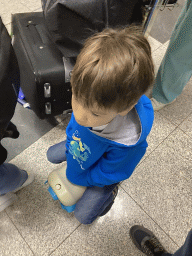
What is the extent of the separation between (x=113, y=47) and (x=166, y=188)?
47.1 inches

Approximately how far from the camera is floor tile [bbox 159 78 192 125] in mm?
1743

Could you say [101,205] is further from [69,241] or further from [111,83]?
[111,83]

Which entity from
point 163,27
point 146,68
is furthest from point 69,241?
point 163,27

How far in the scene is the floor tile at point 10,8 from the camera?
6.92ft

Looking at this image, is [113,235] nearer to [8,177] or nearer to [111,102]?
[8,177]

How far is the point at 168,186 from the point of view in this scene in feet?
4.76

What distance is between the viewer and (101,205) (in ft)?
3.49

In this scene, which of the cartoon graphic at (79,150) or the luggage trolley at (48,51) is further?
the luggage trolley at (48,51)

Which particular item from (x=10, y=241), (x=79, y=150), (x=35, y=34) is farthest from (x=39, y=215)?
(x=35, y=34)

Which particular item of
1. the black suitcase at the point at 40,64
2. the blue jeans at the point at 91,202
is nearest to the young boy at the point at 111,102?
the blue jeans at the point at 91,202

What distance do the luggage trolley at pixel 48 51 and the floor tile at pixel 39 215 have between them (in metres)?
0.40

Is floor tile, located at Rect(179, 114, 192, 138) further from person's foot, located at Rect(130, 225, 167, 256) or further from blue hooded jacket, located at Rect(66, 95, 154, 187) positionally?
blue hooded jacket, located at Rect(66, 95, 154, 187)

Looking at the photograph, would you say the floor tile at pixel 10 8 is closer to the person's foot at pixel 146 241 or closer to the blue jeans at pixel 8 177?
the blue jeans at pixel 8 177

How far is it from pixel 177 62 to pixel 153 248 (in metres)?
1.17
